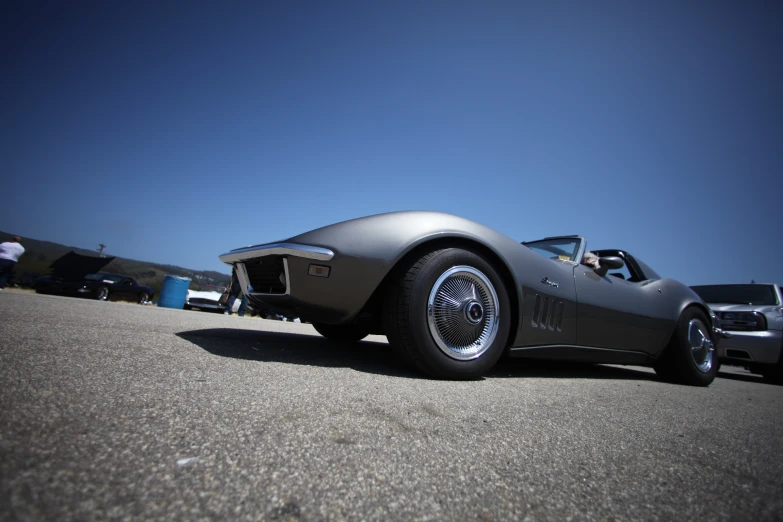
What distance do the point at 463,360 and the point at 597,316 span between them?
4.29 feet

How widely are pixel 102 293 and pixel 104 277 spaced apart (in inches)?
31.8

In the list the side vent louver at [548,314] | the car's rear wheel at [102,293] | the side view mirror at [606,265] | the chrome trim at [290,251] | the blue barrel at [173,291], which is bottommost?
the car's rear wheel at [102,293]

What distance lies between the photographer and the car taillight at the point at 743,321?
476cm

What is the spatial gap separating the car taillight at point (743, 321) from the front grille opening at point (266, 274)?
654cm

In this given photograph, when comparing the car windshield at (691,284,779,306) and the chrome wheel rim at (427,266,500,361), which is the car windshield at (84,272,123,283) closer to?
the chrome wheel rim at (427,266,500,361)

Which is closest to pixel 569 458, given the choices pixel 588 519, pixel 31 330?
pixel 588 519

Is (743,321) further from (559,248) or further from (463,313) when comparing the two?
(463,313)

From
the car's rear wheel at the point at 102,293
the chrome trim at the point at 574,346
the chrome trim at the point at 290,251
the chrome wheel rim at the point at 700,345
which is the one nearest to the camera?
the chrome trim at the point at 290,251

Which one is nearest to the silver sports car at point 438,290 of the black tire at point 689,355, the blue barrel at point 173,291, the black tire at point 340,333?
the black tire at point 340,333

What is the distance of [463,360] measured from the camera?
1.81m

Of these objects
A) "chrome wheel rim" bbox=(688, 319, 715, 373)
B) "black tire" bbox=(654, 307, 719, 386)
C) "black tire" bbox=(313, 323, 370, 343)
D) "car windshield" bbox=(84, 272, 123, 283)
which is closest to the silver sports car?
"black tire" bbox=(313, 323, 370, 343)

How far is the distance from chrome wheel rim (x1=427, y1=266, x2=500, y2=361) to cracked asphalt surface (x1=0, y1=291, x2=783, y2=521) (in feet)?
0.98

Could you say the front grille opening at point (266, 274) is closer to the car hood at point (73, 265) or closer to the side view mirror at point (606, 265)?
the side view mirror at point (606, 265)

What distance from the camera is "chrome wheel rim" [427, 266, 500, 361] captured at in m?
1.80
